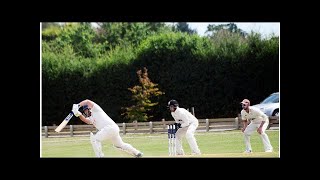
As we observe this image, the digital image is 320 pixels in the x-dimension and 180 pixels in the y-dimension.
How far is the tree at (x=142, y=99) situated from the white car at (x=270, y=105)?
102 inches

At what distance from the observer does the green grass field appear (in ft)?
50.5

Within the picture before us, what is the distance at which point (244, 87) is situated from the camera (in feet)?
58.6

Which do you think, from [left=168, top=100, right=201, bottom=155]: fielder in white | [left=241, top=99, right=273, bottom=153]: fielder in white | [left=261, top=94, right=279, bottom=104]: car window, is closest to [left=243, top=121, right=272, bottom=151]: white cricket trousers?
[left=241, top=99, right=273, bottom=153]: fielder in white

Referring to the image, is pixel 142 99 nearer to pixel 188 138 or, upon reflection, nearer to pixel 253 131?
pixel 188 138

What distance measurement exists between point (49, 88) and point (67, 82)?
533mm

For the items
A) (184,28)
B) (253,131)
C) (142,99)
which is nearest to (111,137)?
(253,131)

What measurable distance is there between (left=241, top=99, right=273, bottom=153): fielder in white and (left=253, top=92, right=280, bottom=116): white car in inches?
40.7

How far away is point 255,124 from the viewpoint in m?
15.3

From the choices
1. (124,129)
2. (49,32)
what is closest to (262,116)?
(124,129)

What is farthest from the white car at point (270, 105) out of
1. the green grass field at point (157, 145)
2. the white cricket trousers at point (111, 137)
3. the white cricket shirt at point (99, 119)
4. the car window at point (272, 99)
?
the white cricket shirt at point (99, 119)

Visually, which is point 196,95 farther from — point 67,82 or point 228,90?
point 67,82

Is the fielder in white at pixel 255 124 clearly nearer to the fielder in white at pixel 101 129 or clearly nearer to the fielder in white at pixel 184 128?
the fielder in white at pixel 184 128
